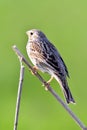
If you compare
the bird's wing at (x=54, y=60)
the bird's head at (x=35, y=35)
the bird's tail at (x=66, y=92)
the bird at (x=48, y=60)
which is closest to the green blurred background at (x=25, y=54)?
the bird's head at (x=35, y=35)

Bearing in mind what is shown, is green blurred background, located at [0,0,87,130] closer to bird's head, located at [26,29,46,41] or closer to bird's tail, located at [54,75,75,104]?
bird's head, located at [26,29,46,41]

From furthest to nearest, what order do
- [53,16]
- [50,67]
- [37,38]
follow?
[53,16] < [37,38] < [50,67]

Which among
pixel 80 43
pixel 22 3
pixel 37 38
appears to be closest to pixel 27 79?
Answer: pixel 80 43

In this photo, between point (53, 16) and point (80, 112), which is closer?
point (80, 112)

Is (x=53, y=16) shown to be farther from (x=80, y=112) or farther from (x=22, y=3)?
(x=80, y=112)

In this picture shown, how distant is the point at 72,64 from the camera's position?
1331 cm

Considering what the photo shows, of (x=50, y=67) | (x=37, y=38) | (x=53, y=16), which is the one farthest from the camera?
(x=53, y=16)

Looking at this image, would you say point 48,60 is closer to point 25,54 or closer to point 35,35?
point 35,35

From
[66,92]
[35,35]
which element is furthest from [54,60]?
[35,35]

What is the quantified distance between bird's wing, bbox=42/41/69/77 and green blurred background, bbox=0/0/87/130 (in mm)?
2772

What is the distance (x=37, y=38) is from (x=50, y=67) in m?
0.83

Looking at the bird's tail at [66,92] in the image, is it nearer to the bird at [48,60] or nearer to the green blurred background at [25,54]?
the bird at [48,60]

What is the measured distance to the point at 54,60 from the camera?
27.7 ft

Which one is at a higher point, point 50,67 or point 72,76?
point 50,67
